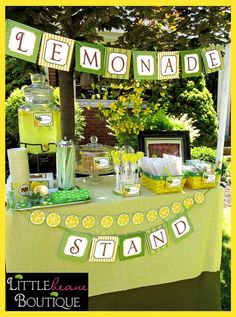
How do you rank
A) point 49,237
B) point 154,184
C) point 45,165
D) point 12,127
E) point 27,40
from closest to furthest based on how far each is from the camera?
point 27,40 → point 49,237 → point 154,184 → point 45,165 → point 12,127

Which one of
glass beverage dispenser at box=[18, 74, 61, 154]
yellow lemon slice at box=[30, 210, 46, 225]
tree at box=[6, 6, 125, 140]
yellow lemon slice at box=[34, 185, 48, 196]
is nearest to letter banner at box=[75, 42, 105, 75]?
glass beverage dispenser at box=[18, 74, 61, 154]

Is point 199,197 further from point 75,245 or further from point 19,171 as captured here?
point 19,171

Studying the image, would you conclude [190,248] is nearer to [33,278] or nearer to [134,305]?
[134,305]

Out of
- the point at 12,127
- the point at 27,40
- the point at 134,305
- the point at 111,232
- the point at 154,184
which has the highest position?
the point at 27,40

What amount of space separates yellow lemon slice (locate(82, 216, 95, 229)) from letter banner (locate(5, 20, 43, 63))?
86 cm

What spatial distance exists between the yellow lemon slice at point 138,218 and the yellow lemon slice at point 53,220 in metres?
0.44

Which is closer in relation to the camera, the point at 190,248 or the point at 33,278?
the point at 33,278

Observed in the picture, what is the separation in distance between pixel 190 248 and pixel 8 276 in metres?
1.09

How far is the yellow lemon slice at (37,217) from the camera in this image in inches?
67.4

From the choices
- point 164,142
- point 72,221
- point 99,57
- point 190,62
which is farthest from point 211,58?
point 72,221

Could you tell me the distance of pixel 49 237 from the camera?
69.7 inches

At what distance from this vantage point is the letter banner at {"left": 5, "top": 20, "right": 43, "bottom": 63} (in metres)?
1.63

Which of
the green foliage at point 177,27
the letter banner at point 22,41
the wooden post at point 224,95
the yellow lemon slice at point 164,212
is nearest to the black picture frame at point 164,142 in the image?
the wooden post at point 224,95

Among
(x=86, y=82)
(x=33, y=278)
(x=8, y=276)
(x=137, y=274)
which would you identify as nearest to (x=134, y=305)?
(x=137, y=274)
